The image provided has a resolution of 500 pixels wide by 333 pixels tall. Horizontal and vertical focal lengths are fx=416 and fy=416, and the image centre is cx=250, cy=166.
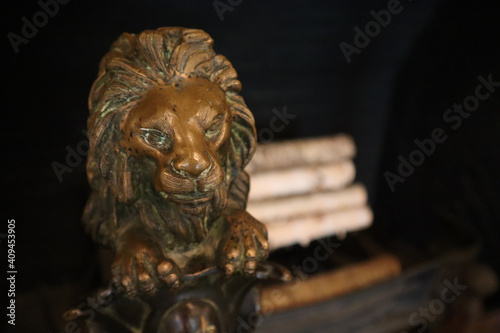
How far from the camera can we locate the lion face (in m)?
0.59

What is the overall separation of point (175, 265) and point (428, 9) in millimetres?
1579

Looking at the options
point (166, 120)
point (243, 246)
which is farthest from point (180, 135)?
point (243, 246)

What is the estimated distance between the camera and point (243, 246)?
705 millimetres

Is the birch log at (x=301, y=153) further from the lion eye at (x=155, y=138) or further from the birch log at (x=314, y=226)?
the lion eye at (x=155, y=138)

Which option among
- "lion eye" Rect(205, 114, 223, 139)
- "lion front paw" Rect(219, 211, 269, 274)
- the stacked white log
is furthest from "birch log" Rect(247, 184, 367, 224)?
"lion eye" Rect(205, 114, 223, 139)

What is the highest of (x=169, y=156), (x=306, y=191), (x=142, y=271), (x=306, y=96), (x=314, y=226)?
(x=169, y=156)

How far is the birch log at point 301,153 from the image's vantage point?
5.14 feet

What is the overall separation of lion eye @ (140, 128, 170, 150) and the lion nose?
36mm

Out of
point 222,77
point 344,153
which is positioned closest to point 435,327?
point 344,153

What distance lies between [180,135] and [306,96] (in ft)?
4.12

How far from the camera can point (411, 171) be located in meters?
1.96

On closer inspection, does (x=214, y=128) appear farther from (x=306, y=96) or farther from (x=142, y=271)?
(x=306, y=96)

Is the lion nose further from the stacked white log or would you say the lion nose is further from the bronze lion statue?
the stacked white log

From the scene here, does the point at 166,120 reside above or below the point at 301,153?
above
